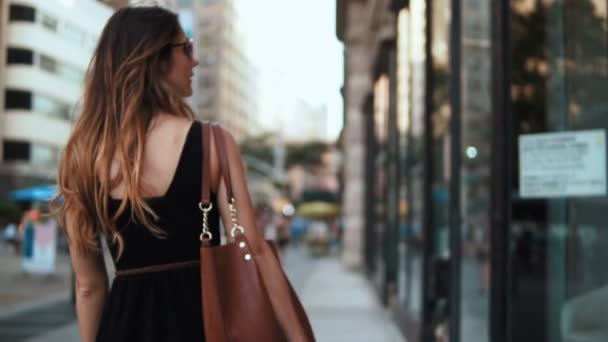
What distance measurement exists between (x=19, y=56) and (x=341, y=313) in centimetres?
571

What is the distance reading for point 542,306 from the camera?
4.82 meters

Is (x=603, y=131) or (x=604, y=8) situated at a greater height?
(x=604, y=8)

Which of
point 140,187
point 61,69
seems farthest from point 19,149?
point 140,187

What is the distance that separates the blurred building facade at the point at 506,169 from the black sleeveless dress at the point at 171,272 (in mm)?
2573

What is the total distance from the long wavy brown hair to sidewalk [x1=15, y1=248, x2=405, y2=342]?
6287 millimetres

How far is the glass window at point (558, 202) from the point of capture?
14.0 ft

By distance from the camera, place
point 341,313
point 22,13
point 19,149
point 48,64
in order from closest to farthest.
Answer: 1. point 22,13
2. point 48,64
3. point 341,313
4. point 19,149

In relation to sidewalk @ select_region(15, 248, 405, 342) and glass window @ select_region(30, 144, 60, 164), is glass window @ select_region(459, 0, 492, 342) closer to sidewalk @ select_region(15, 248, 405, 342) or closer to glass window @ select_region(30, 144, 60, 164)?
sidewalk @ select_region(15, 248, 405, 342)

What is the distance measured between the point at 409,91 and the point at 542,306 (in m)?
5.49

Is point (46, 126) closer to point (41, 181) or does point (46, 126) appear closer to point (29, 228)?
point (29, 228)

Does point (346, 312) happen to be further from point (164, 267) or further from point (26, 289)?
point (164, 267)

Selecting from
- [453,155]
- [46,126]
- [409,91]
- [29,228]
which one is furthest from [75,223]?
[29,228]

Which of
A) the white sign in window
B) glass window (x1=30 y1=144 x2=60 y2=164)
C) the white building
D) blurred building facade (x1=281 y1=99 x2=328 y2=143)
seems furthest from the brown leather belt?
blurred building facade (x1=281 y1=99 x2=328 y2=143)

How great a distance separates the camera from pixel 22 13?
24.9 feet
